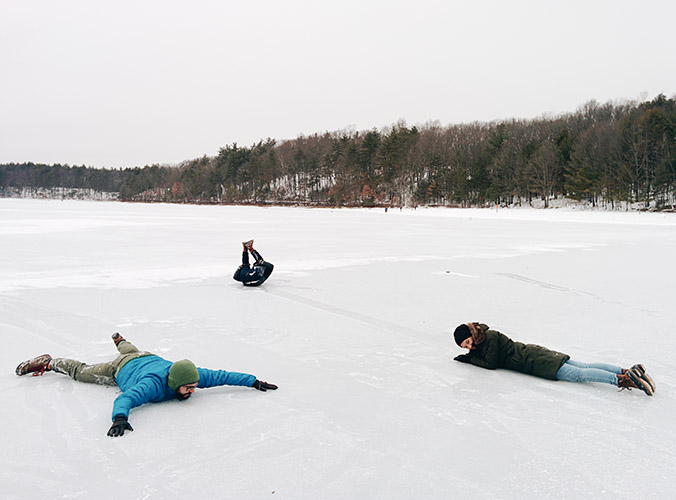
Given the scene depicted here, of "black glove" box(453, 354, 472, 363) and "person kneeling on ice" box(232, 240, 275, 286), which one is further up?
"person kneeling on ice" box(232, 240, 275, 286)

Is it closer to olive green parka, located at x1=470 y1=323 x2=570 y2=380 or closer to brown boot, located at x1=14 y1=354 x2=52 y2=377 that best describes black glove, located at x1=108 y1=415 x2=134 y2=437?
brown boot, located at x1=14 y1=354 x2=52 y2=377

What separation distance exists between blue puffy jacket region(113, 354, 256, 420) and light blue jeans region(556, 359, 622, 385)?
242cm

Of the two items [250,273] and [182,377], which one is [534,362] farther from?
[250,273]

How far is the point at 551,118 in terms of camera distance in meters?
72.9

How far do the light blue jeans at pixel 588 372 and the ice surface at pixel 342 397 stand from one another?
10 centimetres

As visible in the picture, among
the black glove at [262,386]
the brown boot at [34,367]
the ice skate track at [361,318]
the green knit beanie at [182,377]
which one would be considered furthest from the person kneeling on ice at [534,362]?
the brown boot at [34,367]

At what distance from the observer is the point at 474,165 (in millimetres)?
54438

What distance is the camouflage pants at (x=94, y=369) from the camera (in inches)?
132

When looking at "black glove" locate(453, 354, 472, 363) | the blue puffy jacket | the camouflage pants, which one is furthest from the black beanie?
the camouflage pants

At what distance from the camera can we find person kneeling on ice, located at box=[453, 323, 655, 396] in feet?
10.9

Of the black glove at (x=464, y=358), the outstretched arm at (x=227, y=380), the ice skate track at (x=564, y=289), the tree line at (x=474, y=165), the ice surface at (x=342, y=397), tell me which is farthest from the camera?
A: the tree line at (x=474, y=165)

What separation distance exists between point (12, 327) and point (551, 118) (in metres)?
81.1

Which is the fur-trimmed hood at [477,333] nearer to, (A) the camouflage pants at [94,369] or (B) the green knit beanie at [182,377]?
(B) the green knit beanie at [182,377]

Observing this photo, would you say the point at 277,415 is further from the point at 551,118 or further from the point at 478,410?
the point at 551,118
